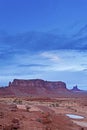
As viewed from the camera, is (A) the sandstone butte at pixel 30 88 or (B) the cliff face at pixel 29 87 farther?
(B) the cliff face at pixel 29 87

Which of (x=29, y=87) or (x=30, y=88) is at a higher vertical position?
(x=29, y=87)

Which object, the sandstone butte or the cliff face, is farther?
the cliff face

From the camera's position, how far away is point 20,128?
24.0 meters

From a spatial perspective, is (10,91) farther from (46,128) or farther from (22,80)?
(46,128)

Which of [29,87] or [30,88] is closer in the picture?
[30,88]

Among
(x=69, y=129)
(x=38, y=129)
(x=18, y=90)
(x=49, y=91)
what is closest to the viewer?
(x=38, y=129)

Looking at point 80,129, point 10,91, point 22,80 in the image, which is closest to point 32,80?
point 22,80

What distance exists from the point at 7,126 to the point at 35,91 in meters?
163

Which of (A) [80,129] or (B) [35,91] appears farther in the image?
(B) [35,91]

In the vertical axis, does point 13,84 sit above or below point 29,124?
above

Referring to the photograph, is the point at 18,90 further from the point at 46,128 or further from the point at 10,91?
the point at 46,128

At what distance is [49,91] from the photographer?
636 feet

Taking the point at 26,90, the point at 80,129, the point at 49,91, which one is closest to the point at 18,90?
the point at 26,90

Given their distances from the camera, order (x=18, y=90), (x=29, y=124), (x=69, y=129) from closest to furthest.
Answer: (x=29, y=124), (x=69, y=129), (x=18, y=90)
